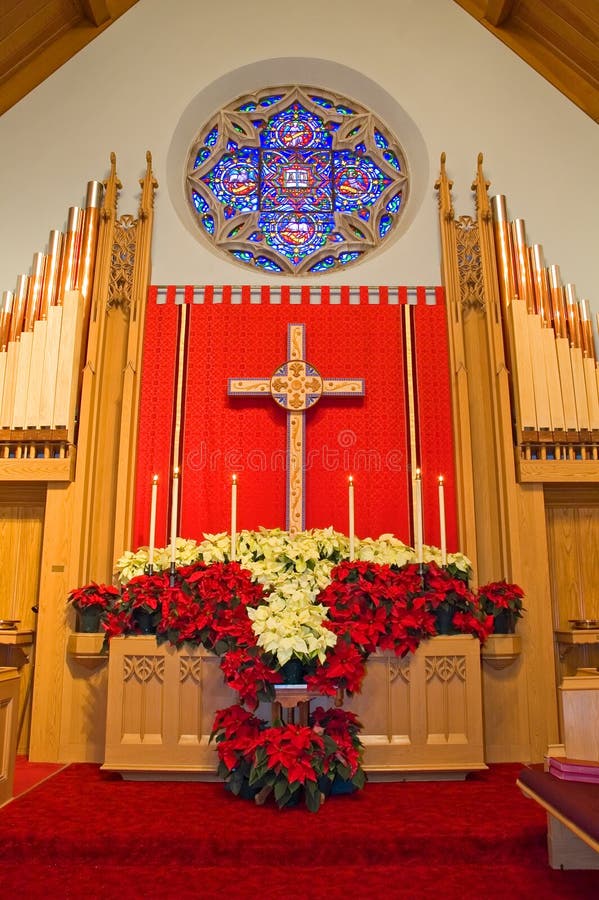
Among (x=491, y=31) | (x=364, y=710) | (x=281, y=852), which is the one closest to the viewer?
(x=281, y=852)

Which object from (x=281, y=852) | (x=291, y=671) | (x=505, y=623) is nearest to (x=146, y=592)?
(x=291, y=671)

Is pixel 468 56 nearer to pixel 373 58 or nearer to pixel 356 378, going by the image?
pixel 373 58

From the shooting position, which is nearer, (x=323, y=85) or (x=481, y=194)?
(x=481, y=194)

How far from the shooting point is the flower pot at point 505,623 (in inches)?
211

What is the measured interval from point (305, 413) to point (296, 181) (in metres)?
2.54

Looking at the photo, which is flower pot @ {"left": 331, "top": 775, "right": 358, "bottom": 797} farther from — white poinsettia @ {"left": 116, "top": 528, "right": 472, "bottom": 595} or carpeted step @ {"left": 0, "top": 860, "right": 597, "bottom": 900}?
white poinsettia @ {"left": 116, "top": 528, "right": 472, "bottom": 595}

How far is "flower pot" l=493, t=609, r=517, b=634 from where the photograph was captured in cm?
536

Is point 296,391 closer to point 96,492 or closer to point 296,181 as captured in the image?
point 96,492

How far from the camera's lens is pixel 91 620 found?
5359mm

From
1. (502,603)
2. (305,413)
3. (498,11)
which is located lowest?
(502,603)

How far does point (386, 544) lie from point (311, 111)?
4712 millimetres

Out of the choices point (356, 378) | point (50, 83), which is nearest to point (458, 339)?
point (356, 378)

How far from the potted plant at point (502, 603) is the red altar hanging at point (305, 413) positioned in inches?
30.7

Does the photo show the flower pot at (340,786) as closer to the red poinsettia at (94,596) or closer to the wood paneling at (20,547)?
the red poinsettia at (94,596)
